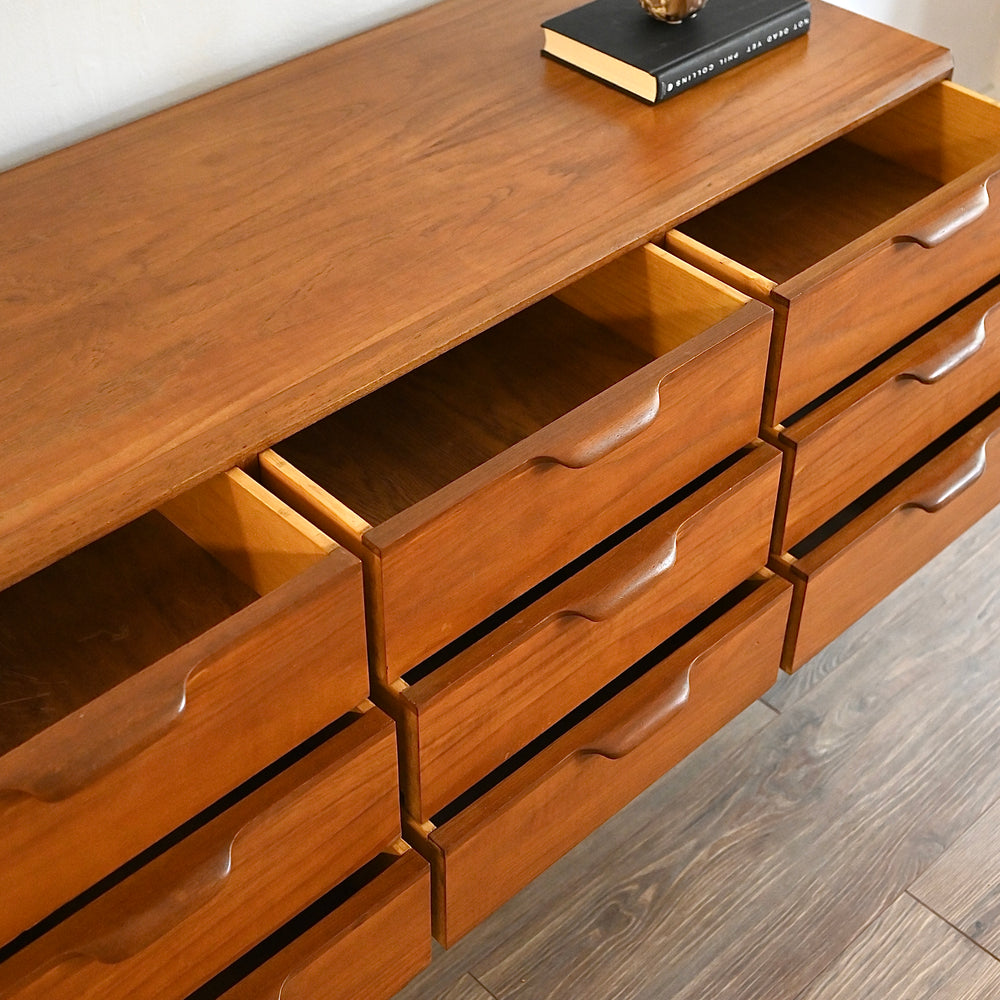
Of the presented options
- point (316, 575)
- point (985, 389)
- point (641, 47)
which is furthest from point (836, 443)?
point (316, 575)

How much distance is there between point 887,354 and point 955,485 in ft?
0.47

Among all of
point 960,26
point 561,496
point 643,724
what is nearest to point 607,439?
point 561,496

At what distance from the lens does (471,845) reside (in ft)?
3.41

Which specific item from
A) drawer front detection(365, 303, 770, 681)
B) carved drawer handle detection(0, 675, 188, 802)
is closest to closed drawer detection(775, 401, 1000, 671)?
drawer front detection(365, 303, 770, 681)

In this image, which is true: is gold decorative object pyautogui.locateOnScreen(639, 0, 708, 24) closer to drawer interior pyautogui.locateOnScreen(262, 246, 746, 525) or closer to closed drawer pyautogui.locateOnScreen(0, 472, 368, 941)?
drawer interior pyautogui.locateOnScreen(262, 246, 746, 525)

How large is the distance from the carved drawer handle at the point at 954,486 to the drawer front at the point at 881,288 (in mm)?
170

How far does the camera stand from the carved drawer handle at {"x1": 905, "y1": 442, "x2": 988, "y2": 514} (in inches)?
51.4

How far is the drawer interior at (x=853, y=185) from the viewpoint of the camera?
1304 mm

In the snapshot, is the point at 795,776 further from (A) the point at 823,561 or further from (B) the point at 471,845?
(B) the point at 471,845

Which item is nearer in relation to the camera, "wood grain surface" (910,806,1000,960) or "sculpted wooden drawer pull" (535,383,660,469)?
"sculpted wooden drawer pull" (535,383,660,469)

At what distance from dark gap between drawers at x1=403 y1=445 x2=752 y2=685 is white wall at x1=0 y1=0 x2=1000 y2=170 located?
1.83ft

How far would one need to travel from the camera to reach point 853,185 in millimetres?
1387

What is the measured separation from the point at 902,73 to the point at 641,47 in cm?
25

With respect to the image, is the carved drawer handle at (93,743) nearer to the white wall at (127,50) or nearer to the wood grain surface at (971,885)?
the white wall at (127,50)
